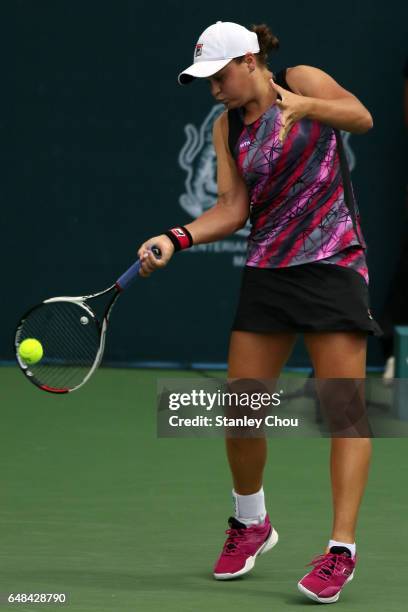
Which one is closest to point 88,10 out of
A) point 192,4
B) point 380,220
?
point 192,4

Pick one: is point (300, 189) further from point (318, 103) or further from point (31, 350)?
point (31, 350)

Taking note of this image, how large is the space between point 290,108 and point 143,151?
14.0 feet

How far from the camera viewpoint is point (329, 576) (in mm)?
3969

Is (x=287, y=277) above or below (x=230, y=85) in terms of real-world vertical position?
below

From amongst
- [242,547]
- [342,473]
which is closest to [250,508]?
[242,547]

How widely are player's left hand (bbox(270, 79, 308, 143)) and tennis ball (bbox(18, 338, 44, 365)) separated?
984 mm

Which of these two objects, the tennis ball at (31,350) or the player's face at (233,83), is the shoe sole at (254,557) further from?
the player's face at (233,83)

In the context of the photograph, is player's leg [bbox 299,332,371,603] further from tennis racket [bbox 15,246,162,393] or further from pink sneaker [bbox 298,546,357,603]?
tennis racket [bbox 15,246,162,393]

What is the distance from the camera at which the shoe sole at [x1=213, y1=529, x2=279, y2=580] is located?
13.8ft

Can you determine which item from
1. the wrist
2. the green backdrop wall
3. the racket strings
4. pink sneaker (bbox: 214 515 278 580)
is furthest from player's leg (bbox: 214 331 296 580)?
the green backdrop wall

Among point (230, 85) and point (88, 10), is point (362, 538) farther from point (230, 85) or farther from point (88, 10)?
point (88, 10)

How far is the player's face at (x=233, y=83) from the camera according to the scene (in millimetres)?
4113

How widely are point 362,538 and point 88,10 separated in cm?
419

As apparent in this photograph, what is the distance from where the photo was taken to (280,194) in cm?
416
